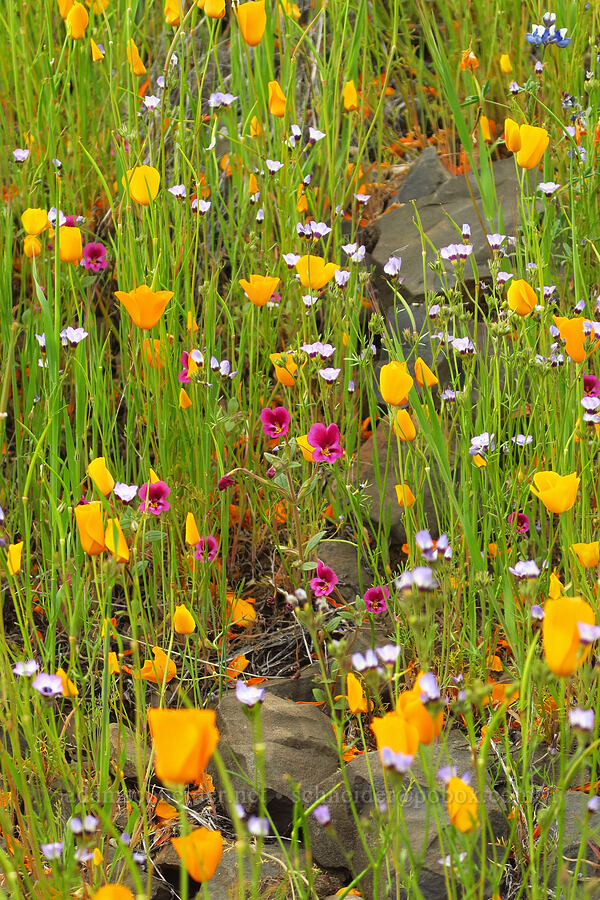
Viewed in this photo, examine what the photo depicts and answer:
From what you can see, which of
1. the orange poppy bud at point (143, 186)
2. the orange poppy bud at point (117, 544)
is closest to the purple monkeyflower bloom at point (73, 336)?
the orange poppy bud at point (143, 186)

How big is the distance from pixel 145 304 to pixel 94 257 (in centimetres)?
79

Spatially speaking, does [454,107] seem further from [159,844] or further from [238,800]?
[159,844]

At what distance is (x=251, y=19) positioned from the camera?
1.78m

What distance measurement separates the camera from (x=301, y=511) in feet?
5.61

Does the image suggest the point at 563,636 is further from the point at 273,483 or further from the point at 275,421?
the point at 275,421

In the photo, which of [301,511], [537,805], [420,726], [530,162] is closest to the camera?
[420,726]

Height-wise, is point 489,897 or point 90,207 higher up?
point 90,207

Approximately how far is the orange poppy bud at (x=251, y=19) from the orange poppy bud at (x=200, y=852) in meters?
1.55

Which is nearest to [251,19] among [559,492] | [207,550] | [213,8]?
[213,8]

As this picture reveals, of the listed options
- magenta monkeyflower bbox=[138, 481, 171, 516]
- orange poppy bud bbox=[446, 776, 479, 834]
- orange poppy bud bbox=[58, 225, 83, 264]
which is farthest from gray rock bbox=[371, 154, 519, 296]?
orange poppy bud bbox=[446, 776, 479, 834]

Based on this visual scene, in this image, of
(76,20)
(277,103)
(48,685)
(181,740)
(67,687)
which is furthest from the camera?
(277,103)

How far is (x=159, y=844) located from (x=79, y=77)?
1.95 meters

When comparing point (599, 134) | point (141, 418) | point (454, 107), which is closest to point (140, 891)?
point (141, 418)

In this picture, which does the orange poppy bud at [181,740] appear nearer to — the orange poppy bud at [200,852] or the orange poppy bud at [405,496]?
the orange poppy bud at [200,852]
